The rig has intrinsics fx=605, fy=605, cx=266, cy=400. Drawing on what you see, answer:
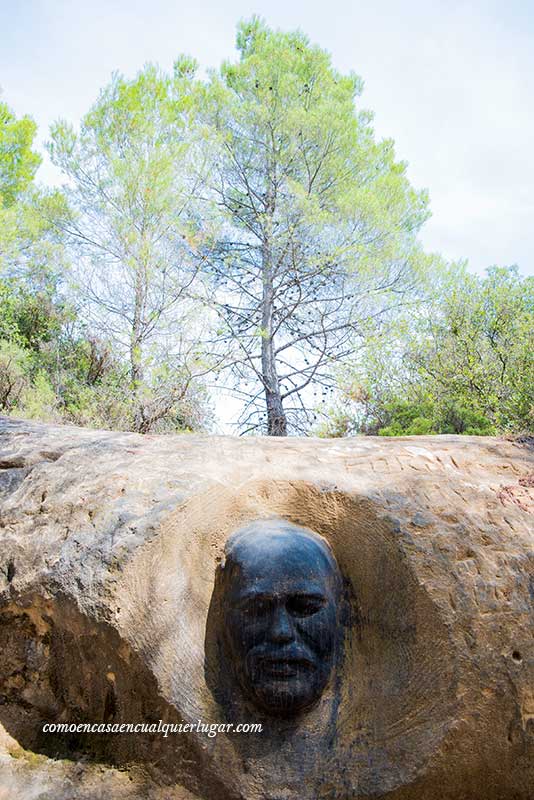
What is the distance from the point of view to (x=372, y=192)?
12.0 meters

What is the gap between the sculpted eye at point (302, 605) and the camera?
2.37 metres

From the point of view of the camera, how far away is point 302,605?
238 centimetres

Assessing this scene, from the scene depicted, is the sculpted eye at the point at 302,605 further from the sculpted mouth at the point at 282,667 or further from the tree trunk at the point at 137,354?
the tree trunk at the point at 137,354

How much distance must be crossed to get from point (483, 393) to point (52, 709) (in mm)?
6834

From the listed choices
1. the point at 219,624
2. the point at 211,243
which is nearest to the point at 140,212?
the point at 211,243

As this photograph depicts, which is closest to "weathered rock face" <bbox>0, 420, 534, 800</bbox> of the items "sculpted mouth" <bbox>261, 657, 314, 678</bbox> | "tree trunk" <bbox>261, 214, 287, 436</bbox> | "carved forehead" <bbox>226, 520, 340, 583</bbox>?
"carved forehead" <bbox>226, 520, 340, 583</bbox>

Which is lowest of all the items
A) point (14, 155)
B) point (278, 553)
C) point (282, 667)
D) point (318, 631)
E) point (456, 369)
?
point (282, 667)

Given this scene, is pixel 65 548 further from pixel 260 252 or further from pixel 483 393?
pixel 260 252

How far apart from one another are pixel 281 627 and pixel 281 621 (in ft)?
0.08

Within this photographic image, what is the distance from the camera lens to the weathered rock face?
227cm

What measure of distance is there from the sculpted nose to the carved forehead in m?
0.14

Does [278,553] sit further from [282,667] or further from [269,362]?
[269,362]

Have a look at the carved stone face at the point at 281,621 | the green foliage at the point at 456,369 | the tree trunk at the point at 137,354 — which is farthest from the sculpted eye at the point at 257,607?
the tree trunk at the point at 137,354

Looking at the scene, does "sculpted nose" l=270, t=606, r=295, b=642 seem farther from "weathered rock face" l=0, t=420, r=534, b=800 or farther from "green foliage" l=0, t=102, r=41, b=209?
"green foliage" l=0, t=102, r=41, b=209
